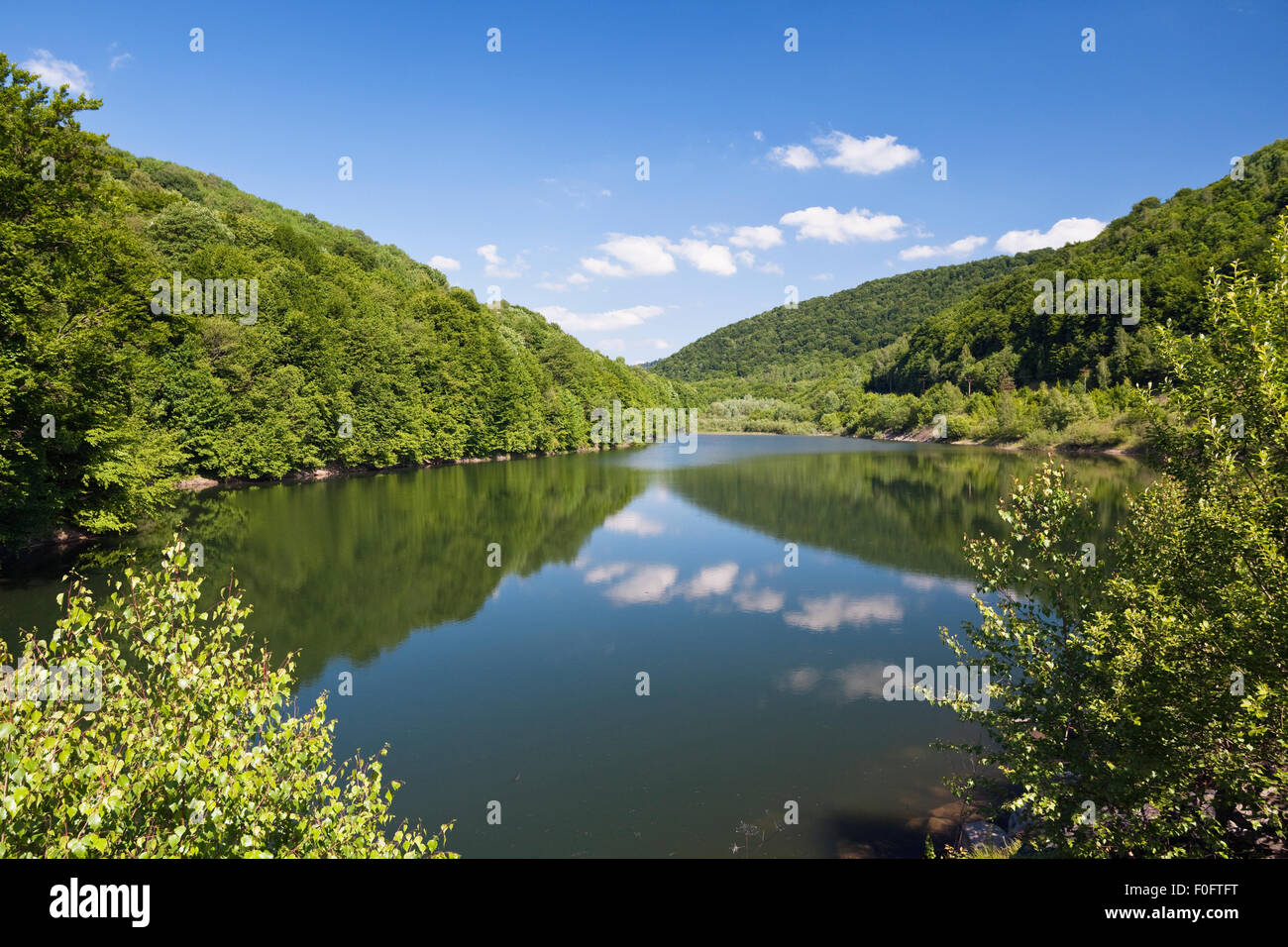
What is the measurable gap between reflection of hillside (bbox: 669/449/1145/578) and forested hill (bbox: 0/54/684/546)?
90.5ft

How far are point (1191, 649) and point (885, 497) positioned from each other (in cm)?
4203

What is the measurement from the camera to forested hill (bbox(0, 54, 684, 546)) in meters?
22.7

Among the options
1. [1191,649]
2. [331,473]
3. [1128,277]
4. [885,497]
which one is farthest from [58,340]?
[1128,277]

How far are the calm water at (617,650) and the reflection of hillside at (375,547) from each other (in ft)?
0.54

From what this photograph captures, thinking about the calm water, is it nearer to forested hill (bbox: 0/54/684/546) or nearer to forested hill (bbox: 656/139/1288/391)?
forested hill (bbox: 0/54/684/546)

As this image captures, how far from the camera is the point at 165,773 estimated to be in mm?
4422

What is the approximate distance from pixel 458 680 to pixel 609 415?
92.9 m

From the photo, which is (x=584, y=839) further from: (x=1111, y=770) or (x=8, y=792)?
(x=8, y=792)

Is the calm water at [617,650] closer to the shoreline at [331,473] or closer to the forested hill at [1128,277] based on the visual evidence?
the shoreline at [331,473]

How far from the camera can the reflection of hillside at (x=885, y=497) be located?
32.0 meters

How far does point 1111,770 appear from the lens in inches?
262

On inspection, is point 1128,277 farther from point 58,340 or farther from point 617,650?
point 58,340

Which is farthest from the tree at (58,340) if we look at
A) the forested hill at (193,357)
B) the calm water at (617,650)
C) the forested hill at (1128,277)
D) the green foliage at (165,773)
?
the forested hill at (1128,277)
